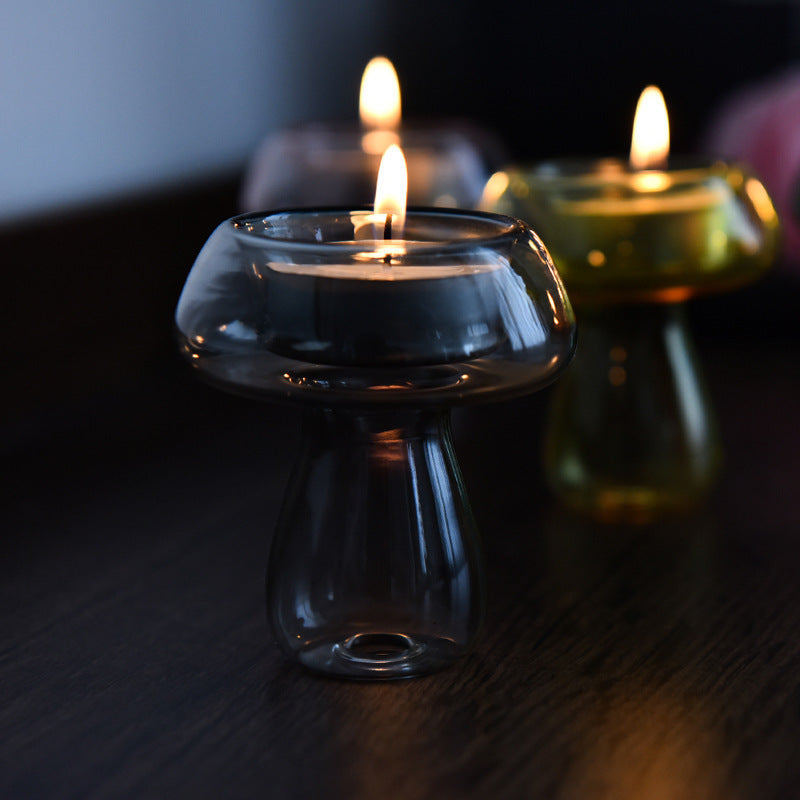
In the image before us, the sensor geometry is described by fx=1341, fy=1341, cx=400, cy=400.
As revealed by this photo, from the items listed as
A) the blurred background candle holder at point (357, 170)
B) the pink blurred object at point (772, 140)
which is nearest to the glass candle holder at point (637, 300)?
the blurred background candle holder at point (357, 170)

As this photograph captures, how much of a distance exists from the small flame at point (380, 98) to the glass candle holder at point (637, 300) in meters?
0.19

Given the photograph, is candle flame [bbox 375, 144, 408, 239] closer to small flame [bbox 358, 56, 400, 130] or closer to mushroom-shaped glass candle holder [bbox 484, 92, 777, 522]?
mushroom-shaped glass candle holder [bbox 484, 92, 777, 522]

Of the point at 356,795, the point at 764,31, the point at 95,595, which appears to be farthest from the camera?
the point at 764,31

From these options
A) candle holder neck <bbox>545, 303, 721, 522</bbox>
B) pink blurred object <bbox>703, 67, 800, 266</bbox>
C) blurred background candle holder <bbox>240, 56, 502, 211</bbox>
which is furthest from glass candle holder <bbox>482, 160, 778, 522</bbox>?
pink blurred object <bbox>703, 67, 800, 266</bbox>

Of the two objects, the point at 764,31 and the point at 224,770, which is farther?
the point at 764,31

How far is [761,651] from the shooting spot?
0.38 metres

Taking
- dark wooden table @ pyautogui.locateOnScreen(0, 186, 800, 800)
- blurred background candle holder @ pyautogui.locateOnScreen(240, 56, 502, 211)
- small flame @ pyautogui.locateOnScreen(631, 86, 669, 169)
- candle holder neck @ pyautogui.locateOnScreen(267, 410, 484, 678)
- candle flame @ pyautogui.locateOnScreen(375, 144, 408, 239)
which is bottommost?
dark wooden table @ pyautogui.locateOnScreen(0, 186, 800, 800)

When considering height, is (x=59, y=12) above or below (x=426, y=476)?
above

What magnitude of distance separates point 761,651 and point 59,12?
0.63 m

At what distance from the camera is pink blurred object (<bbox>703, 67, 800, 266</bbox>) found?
863 mm

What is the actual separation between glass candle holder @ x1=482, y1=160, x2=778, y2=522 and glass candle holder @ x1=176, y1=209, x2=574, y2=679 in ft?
0.38

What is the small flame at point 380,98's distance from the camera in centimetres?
70

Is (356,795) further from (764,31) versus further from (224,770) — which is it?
(764,31)

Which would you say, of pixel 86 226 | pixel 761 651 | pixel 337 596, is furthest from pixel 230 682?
pixel 86 226
